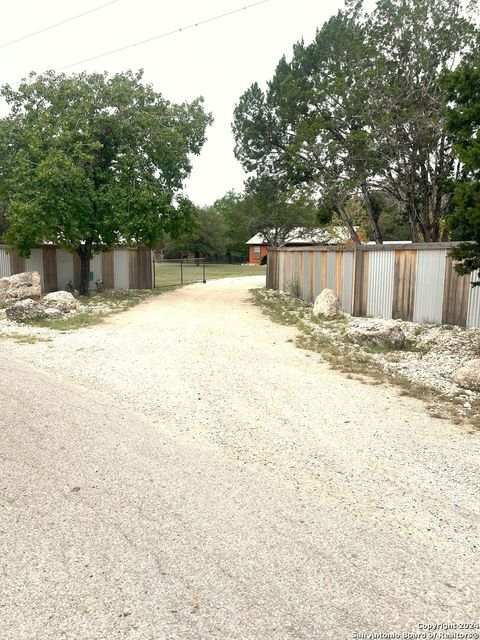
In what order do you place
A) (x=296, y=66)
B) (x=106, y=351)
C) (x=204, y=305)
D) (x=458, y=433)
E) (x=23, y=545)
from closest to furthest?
(x=23, y=545) → (x=458, y=433) → (x=106, y=351) → (x=204, y=305) → (x=296, y=66)

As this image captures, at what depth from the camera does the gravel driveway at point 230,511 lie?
2400 millimetres

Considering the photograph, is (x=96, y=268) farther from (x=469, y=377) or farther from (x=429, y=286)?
(x=469, y=377)

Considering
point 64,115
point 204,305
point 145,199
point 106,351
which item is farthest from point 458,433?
point 64,115

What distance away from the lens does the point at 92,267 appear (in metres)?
21.5

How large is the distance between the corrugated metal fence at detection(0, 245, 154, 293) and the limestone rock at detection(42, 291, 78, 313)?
6210 millimetres

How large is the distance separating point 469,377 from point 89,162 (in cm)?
1494

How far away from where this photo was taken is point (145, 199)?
16.9 meters

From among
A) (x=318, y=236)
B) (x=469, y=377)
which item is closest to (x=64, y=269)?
(x=469, y=377)

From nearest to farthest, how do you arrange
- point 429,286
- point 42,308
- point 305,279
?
point 429,286 → point 42,308 → point 305,279

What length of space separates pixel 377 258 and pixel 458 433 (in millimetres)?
7488

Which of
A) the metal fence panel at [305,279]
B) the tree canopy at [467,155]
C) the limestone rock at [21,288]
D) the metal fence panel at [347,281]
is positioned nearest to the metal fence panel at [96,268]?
the limestone rock at [21,288]

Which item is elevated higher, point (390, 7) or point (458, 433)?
point (390, 7)

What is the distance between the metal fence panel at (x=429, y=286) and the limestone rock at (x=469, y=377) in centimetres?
401

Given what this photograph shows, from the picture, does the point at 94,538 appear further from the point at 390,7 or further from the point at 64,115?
the point at 390,7
